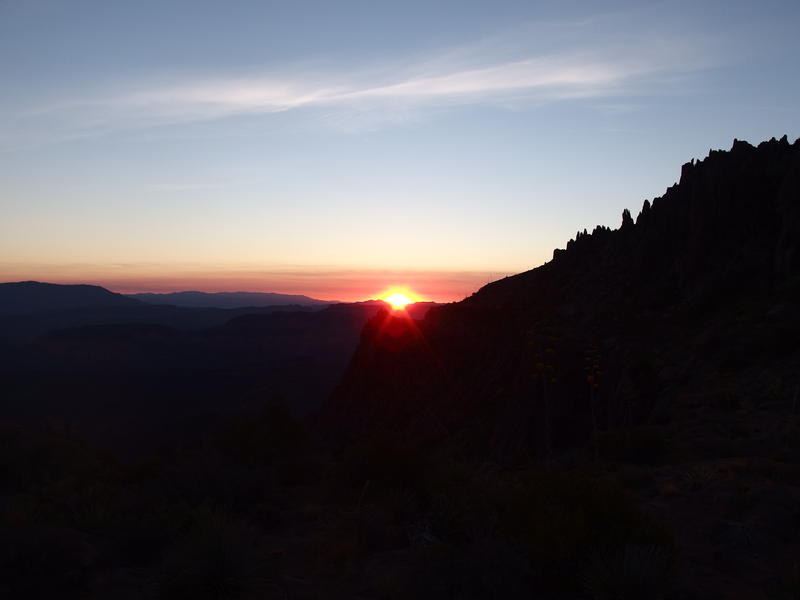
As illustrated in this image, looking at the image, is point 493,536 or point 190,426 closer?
point 493,536

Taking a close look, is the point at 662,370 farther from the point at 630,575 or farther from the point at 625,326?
the point at 630,575

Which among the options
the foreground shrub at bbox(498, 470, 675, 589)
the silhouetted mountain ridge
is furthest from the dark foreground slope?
the foreground shrub at bbox(498, 470, 675, 589)

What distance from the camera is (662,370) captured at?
22812 mm

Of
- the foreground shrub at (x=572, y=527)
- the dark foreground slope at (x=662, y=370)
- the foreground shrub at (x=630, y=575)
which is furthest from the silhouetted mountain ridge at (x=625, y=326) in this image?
the foreground shrub at (x=630, y=575)

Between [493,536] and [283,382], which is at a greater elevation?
[493,536]

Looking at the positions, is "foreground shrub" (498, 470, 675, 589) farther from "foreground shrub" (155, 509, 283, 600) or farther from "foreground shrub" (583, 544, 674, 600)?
"foreground shrub" (155, 509, 283, 600)

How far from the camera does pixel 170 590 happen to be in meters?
6.75

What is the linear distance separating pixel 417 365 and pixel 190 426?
78.3 ft

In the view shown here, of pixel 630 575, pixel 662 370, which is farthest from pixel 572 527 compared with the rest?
pixel 662 370

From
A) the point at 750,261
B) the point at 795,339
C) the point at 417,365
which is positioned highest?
the point at 750,261

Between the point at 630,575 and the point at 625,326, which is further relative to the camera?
the point at 625,326

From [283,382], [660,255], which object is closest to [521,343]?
[660,255]

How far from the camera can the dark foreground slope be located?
9.59 m

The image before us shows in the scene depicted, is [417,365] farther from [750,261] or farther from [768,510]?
[768,510]
